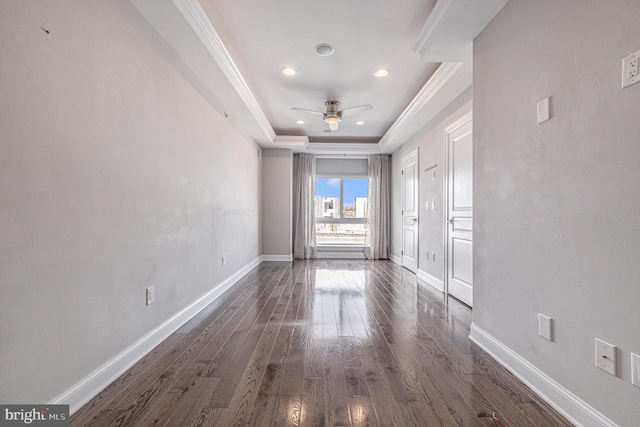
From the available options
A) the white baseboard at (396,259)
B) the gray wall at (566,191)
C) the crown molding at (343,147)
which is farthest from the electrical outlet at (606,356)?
the crown molding at (343,147)

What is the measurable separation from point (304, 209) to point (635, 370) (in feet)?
19.7

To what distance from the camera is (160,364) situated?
195 centimetres

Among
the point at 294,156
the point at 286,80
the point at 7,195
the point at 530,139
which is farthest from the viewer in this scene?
the point at 294,156

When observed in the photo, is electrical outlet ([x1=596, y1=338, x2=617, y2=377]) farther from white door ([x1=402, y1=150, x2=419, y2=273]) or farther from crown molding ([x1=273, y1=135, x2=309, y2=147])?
crown molding ([x1=273, y1=135, x2=309, y2=147])

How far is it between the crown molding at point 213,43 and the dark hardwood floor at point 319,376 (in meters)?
2.31

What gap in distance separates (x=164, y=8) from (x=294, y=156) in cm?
502

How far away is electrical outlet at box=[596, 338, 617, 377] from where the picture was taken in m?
1.23

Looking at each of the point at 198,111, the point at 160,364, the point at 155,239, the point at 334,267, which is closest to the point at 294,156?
the point at 334,267

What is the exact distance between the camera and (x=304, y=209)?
6.91 metres

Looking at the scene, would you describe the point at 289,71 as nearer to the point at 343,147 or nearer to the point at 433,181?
the point at 433,181

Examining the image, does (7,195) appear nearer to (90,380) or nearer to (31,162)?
(31,162)

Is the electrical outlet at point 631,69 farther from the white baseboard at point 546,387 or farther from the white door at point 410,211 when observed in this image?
the white door at point 410,211

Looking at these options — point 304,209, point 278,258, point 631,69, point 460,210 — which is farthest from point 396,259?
point 631,69

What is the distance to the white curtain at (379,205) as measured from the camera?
6926 millimetres
